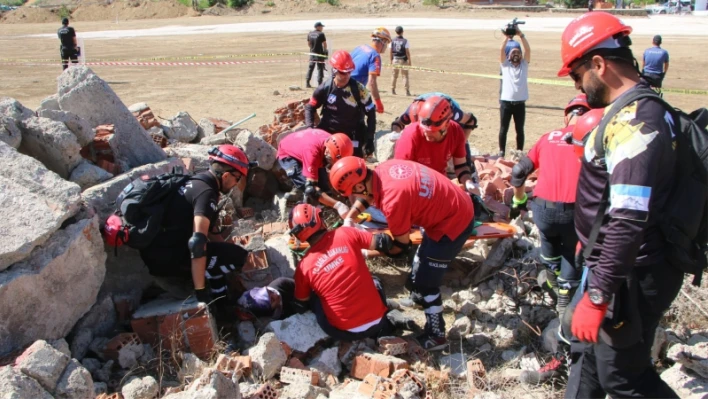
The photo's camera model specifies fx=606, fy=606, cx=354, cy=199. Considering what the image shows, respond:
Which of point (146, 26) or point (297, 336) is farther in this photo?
point (146, 26)

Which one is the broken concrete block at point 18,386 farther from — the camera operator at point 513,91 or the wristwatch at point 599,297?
the camera operator at point 513,91

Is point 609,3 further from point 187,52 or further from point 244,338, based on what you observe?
point 244,338

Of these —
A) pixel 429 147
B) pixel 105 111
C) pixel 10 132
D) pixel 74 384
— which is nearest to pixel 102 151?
pixel 105 111

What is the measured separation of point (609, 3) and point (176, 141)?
158 ft

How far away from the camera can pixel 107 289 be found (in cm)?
503

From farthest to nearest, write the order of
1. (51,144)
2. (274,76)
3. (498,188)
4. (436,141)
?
(274,76) → (498,188) → (436,141) → (51,144)

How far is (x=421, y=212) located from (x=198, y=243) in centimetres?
167

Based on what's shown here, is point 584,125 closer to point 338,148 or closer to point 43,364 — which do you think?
point 338,148

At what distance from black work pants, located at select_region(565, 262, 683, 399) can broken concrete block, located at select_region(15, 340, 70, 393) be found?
301cm

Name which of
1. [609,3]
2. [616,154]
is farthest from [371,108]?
[609,3]

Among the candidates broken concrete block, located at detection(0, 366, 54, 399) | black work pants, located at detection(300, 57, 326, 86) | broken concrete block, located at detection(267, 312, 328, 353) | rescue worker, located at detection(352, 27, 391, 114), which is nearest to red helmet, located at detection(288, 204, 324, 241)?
broken concrete block, located at detection(267, 312, 328, 353)

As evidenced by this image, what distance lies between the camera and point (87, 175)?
211 inches

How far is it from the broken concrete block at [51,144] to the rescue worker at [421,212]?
2.43 meters

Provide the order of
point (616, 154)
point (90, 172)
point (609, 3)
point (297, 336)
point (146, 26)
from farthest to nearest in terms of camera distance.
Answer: point (609, 3)
point (146, 26)
point (90, 172)
point (297, 336)
point (616, 154)
